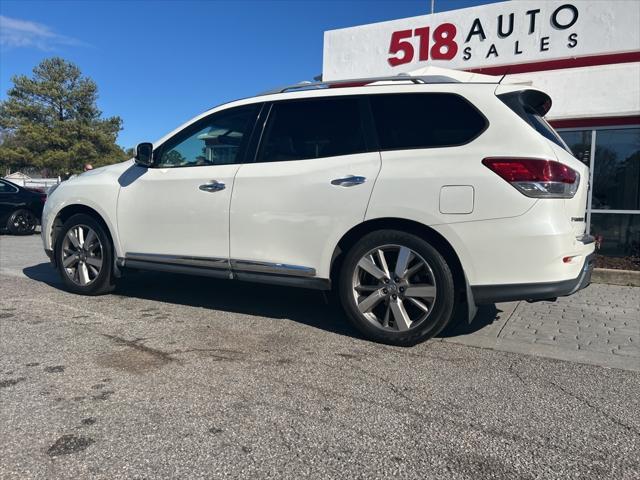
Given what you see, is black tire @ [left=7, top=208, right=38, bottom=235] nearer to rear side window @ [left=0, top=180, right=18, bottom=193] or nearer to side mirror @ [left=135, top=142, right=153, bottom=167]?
rear side window @ [left=0, top=180, right=18, bottom=193]

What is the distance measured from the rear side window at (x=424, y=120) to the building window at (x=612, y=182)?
19.0 feet

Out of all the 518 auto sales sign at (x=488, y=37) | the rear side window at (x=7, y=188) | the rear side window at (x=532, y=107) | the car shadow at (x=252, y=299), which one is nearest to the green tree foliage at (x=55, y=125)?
the rear side window at (x=7, y=188)

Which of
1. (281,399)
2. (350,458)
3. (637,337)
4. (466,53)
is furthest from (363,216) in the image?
(466,53)

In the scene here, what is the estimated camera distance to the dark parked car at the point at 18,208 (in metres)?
12.3

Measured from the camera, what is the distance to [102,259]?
5227 millimetres

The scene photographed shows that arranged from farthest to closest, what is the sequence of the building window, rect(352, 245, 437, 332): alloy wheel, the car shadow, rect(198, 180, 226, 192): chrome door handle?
the building window
the car shadow
rect(198, 180, 226, 192): chrome door handle
rect(352, 245, 437, 332): alloy wheel

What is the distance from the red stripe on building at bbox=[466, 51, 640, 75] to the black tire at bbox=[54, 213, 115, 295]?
6.87 metres

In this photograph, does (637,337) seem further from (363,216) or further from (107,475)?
(107,475)

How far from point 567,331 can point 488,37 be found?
7.23m

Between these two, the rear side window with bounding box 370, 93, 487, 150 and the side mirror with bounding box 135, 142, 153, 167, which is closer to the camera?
the rear side window with bounding box 370, 93, 487, 150

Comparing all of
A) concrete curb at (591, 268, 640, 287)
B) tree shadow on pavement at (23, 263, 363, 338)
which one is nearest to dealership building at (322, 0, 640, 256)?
concrete curb at (591, 268, 640, 287)

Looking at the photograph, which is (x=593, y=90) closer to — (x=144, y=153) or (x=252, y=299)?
(x=252, y=299)

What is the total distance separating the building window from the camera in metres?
8.54

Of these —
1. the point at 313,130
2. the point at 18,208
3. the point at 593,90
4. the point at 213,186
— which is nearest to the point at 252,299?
the point at 213,186
